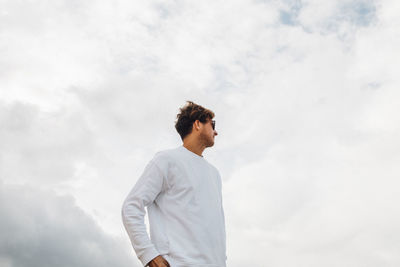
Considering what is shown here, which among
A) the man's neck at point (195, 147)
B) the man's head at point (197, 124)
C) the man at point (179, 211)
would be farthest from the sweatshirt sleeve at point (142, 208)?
the man's head at point (197, 124)

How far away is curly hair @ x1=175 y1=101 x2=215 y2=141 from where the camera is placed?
6.48 m

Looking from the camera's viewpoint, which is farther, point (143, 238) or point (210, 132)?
point (210, 132)

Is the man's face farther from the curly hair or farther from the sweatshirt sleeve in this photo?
the sweatshirt sleeve

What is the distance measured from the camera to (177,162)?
598cm

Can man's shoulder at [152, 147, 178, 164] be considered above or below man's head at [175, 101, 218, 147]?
below

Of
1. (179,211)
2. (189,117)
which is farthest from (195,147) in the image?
(179,211)

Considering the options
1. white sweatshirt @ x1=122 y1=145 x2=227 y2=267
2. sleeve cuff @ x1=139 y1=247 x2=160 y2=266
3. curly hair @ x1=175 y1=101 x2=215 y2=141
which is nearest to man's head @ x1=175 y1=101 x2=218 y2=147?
curly hair @ x1=175 y1=101 x2=215 y2=141

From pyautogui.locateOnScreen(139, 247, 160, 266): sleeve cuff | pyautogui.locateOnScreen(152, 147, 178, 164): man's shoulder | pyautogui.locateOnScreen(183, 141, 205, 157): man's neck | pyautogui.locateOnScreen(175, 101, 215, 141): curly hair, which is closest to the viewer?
pyautogui.locateOnScreen(139, 247, 160, 266): sleeve cuff

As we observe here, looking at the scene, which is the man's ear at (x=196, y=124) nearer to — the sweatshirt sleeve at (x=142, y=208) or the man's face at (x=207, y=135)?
the man's face at (x=207, y=135)

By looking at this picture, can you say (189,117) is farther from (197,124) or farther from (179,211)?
(179,211)

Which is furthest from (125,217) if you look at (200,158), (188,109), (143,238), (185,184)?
(188,109)

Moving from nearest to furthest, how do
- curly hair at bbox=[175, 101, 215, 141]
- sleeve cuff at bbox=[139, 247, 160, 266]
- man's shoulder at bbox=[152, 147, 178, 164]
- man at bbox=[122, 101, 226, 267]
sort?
sleeve cuff at bbox=[139, 247, 160, 266]
man at bbox=[122, 101, 226, 267]
man's shoulder at bbox=[152, 147, 178, 164]
curly hair at bbox=[175, 101, 215, 141]

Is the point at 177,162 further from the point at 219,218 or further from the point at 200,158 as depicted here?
the point at 219,218

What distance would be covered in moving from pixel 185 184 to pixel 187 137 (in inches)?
34.0
